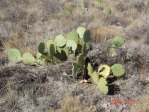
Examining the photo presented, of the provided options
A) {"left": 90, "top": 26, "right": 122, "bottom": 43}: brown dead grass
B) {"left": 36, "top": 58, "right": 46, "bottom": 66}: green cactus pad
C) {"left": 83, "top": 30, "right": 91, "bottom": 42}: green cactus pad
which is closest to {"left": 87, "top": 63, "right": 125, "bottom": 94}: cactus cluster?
{"left": 83, "top": 30, "right": 91, "bottom": 42}: green cactus pad

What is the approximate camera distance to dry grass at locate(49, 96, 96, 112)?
5039 millimetres

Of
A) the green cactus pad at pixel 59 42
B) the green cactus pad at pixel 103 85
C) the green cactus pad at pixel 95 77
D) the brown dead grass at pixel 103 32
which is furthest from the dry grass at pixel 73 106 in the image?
the brown dead grass at pixel 103 32

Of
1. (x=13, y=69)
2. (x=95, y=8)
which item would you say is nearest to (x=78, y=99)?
(x=13, y=69)

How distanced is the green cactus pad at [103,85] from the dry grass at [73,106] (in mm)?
495

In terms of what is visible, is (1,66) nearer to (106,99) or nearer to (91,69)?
(91,69)

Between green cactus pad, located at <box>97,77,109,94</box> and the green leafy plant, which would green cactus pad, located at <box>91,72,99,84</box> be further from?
the green leafy plant

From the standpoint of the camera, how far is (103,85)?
18.5 feet

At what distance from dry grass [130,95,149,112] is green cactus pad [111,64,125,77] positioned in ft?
2.29

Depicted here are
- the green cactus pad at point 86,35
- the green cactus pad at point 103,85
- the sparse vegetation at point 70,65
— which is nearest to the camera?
the sparse vegetation at point 70,65

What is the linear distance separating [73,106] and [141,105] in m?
1.07

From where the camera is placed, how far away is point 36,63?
21.0ft

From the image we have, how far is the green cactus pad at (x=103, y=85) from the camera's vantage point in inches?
220

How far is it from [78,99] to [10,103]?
1.07 metres

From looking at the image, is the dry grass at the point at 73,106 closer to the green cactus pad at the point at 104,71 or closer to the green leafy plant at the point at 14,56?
the green cactus pad at the point at 104,71
